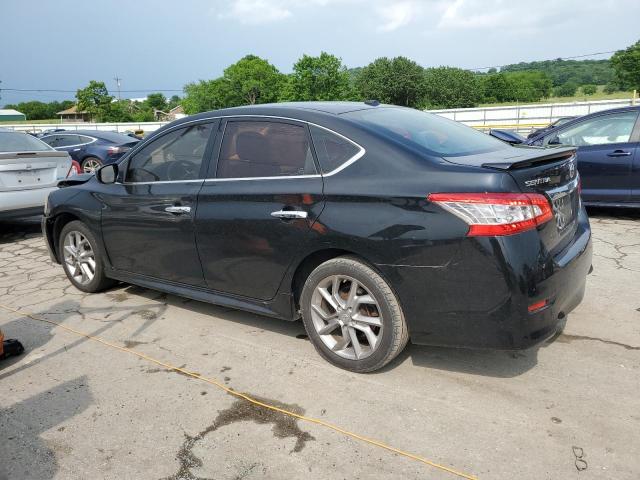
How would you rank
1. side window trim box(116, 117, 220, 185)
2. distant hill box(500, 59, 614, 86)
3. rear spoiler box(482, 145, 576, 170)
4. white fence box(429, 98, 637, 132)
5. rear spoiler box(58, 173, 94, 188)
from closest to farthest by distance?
1. rear spoiler box(482, 145, 576, 170)
2. side window trim box(116, 117, 220, 185)
3. rear spoiler box(58, 173, 94, 188)
4. white fence box(429, 98, 637, 132)
5. distant hill box(500, 59, 614, 86)

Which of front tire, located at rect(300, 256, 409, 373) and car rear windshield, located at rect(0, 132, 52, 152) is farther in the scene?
car rear windshield, located at rect(0, 132, 52, 152)

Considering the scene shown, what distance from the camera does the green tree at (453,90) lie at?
90500mm

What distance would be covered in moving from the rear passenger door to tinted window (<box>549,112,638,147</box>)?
514 centimetres

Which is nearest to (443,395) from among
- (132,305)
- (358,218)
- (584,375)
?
(584,375)

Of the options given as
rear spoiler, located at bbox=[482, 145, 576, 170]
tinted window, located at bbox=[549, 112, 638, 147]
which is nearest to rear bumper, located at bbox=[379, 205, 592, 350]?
rear spoiler, located at bbox=[482, 145, 576, 170]

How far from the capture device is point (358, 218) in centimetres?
314

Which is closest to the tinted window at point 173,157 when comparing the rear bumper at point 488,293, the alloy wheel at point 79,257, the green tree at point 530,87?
the alloy wheel at point 79,257

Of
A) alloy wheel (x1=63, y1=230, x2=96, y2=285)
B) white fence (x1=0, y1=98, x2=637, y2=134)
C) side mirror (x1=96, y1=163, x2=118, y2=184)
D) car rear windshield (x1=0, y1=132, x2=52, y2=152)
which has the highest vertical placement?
car rear windshield (x1=0, y1=132, x2=52, y2=152)

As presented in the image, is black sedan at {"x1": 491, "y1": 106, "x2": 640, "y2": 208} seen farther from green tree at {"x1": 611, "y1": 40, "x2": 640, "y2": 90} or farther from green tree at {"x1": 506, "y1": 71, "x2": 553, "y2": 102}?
green tree at {"x1": 506, "y1": 71, "x2": 553, "y2": 102}

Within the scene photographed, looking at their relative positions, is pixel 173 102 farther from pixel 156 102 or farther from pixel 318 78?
pixel 318 78

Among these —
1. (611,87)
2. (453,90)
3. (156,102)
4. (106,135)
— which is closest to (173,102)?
(156,102)

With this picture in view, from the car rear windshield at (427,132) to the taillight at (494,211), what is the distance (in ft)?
1.62

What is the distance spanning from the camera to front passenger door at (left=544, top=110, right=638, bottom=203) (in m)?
6.96

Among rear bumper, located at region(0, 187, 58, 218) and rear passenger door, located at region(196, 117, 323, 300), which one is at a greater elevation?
rear passenger door, located at region(196, 117, 323, 300)
